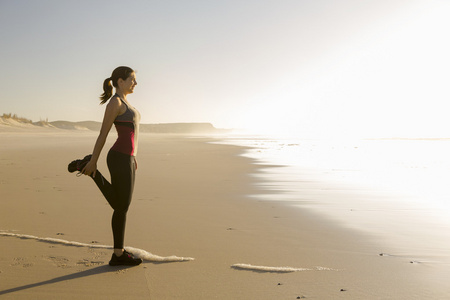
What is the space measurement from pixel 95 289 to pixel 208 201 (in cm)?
434

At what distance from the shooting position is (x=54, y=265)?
397 centimetres

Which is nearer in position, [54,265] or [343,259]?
[54,265]

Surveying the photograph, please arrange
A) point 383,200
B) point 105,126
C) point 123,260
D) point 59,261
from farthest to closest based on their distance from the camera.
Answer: point 383,200
point 59,261
point 123,260
point 105,126

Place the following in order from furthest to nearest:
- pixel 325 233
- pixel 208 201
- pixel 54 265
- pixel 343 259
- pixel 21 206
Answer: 1. pixel 208 201
2. pixel 21 206
3. pixel 325 233
4. pixel 343 259
5. pixel 54 265

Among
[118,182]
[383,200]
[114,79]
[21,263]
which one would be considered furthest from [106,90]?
[383,200]

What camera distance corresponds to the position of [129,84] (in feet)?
13.2

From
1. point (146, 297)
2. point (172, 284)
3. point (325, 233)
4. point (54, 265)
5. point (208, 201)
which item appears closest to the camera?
point (146, 297)

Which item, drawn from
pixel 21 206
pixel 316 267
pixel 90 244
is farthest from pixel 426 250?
pixel 21 206

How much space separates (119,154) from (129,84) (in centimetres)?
73

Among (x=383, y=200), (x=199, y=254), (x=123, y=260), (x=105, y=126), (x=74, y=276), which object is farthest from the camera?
(x=383, y=200)

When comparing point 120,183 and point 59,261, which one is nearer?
point 120,183

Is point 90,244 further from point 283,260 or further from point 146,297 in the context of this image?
point 283,260

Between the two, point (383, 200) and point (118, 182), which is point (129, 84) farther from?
point (383, 200)

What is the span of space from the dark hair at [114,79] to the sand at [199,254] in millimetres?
1736
